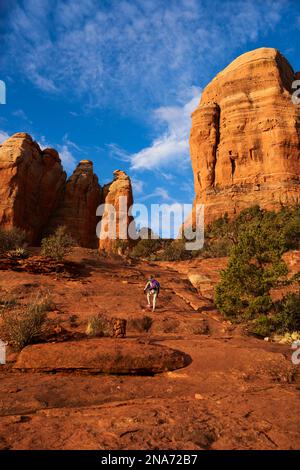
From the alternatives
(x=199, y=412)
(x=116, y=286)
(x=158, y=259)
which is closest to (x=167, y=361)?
(x=199, y=412)

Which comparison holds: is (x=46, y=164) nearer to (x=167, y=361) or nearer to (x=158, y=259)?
(x=158, y=259)

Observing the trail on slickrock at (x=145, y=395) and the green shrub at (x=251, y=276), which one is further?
the green shrub at (x=251, y=276)

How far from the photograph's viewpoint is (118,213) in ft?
143

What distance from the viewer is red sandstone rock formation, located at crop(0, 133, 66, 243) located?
35656 millimetres

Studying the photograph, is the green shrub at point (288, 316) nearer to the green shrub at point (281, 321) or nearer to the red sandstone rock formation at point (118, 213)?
the green shrub at point (281, 321)

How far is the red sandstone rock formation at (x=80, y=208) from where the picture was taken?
1725 inches

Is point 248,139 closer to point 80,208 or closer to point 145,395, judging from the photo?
point 80,208

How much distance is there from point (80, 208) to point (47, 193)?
16.9 feet

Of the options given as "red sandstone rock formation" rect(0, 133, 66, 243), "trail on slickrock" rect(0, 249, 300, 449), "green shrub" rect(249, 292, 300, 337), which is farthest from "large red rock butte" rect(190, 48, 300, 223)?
"trail on slickrock" rect(0, 249, 300, 449)

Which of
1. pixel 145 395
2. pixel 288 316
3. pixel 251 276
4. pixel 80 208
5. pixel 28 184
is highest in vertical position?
pixel 28 184

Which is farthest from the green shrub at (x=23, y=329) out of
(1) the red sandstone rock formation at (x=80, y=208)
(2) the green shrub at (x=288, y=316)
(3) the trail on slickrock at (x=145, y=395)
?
(1) the red sandstone rock formation at (x=80, y=208)

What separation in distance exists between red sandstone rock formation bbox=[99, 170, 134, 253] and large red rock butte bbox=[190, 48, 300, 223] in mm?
14207

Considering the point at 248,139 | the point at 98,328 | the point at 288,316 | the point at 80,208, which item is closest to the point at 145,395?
the point at 98,328

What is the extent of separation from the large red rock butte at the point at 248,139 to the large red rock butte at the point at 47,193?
1660 cm
